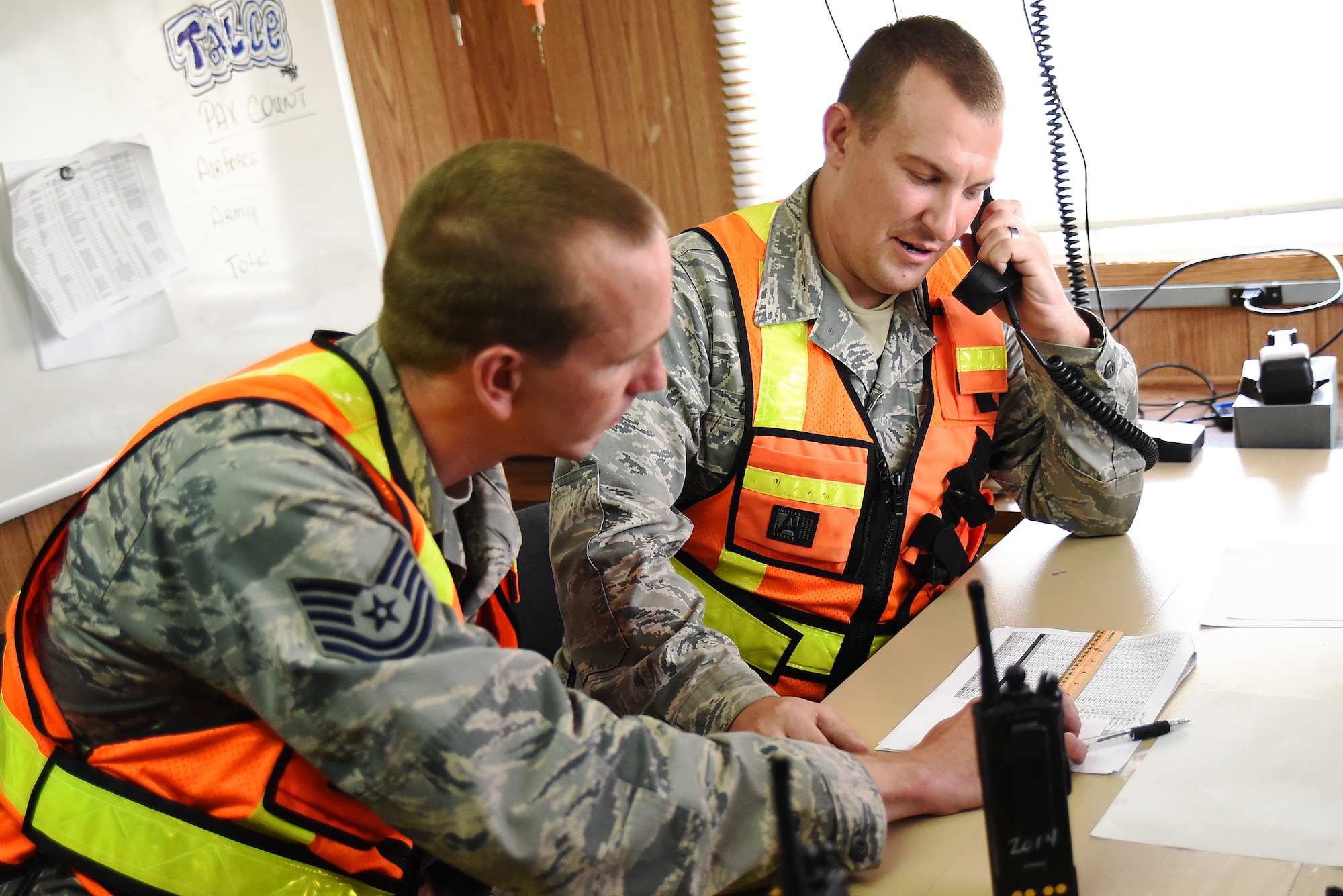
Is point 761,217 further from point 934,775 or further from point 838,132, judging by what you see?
point 934,775

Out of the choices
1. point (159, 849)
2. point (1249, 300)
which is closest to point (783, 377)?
point (159, 849)

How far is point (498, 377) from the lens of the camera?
99 centimetres

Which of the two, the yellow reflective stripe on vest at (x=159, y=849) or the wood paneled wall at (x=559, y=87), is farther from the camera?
the wood paneled wall at (x=559, y=87)

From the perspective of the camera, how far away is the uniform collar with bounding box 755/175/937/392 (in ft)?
5.36

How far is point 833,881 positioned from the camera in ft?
2.07

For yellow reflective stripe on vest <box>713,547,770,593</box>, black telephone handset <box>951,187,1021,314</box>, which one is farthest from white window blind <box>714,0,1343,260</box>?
yellow reflective stripe on vest <box>713,547,770,593</box>

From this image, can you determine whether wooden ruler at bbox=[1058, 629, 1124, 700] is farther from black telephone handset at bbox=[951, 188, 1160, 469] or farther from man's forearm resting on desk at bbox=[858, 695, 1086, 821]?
black telephone handset at bbox=[951, 188, 1160, 469]

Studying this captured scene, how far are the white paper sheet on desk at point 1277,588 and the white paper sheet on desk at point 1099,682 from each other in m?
0.11

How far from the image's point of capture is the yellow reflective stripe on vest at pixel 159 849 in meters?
0.91

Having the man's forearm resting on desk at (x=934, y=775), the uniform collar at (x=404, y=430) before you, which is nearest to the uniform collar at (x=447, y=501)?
the uniform collar at (x=404, y=430)

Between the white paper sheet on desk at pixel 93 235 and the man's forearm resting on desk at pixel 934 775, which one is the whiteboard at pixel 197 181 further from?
the man's forearm resting on desk at pixel 934 775

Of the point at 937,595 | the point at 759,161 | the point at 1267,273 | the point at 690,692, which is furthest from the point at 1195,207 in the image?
the point at 690,692

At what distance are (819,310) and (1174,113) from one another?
4.12 ft

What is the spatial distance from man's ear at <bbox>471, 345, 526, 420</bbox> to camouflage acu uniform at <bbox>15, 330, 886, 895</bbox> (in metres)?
0.13
